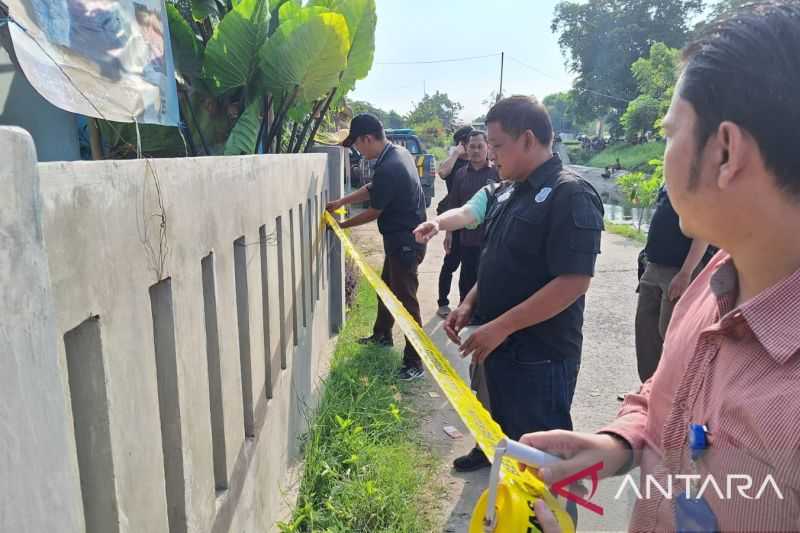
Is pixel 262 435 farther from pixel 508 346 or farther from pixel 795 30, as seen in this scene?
pixel 795 30

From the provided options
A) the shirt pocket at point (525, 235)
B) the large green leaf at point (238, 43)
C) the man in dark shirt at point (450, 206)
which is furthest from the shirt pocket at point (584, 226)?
the man in dark shirt at point (450, 206)

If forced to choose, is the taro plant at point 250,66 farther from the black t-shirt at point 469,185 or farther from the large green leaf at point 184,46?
the black t-shirt at point 469,185

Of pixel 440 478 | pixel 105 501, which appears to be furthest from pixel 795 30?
pixel 440 478

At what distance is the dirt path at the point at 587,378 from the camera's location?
3.28 meters

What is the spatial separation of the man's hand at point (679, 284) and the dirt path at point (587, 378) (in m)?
1.10

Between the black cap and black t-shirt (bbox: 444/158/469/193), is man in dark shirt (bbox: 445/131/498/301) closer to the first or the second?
black t-shirt (bbox: 444/158/469/193)

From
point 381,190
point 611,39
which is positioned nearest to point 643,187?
point 381,190

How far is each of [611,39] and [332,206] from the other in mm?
44012

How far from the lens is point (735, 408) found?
0.93m

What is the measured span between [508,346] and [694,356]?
148 cm

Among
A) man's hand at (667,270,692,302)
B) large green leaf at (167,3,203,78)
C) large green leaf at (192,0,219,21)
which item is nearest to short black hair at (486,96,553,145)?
man's hand at (667,270,692,302)

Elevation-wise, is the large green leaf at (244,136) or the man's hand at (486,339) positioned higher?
the large green leaf at (244,136)

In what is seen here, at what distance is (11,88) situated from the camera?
3045mm

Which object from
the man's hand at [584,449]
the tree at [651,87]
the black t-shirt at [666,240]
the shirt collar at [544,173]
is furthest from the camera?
the tree at [651,87]
